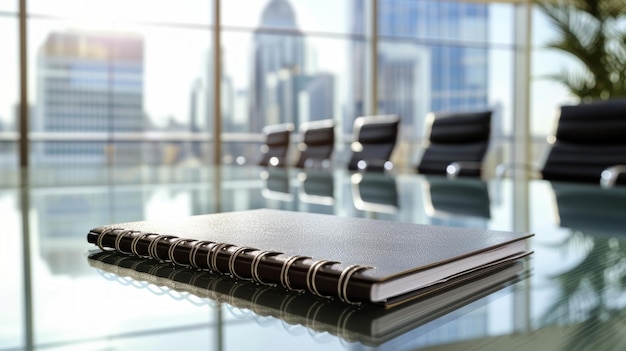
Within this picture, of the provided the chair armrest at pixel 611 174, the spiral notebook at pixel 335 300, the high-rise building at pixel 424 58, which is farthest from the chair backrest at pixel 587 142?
the high-rise building at pixel 424 58

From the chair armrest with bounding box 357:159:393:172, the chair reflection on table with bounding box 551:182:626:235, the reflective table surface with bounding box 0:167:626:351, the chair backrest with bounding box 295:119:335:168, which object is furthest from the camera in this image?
the chair backrest with bounding box 295:119:335:168

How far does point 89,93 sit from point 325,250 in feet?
23.6

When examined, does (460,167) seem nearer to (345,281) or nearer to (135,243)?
(135,243)

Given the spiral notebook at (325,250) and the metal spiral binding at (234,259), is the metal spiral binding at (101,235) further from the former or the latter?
the metal spiral binding at (234,259)

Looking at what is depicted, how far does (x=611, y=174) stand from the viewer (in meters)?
2.46

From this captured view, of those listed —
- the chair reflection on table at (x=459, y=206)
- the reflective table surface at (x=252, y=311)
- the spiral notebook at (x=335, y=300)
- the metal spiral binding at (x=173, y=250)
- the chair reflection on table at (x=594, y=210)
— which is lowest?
the chair reflection on table at (x=594, y=210)

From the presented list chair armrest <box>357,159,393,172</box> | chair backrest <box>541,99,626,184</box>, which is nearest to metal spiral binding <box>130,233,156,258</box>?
chair backrest <box>541,99,626,184</box>

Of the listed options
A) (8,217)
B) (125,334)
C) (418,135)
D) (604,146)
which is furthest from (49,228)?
(418,135)

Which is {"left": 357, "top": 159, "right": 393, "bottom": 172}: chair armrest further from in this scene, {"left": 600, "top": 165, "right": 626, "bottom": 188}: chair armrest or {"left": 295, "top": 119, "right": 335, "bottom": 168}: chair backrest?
{"left": 600, "top": 165, "right": 626, "bottom": 188}: chair armrest

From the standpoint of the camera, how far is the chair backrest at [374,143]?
3.86m

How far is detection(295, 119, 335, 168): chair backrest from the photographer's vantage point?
14.4 feet

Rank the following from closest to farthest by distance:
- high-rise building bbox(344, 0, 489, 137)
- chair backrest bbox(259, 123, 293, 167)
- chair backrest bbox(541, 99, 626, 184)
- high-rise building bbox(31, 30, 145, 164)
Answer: chair backrest bbox(541, 99, 626, 184)
chair backrest bbox(259, 123, 293, 167)
high-rise building bbox(31, 30, 145, 164)
high-rise building bbox(344, 0, 489, 137)

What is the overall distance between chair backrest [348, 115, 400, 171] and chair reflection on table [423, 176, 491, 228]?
2.13 metres

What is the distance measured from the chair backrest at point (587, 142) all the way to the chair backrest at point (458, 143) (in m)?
0.46
